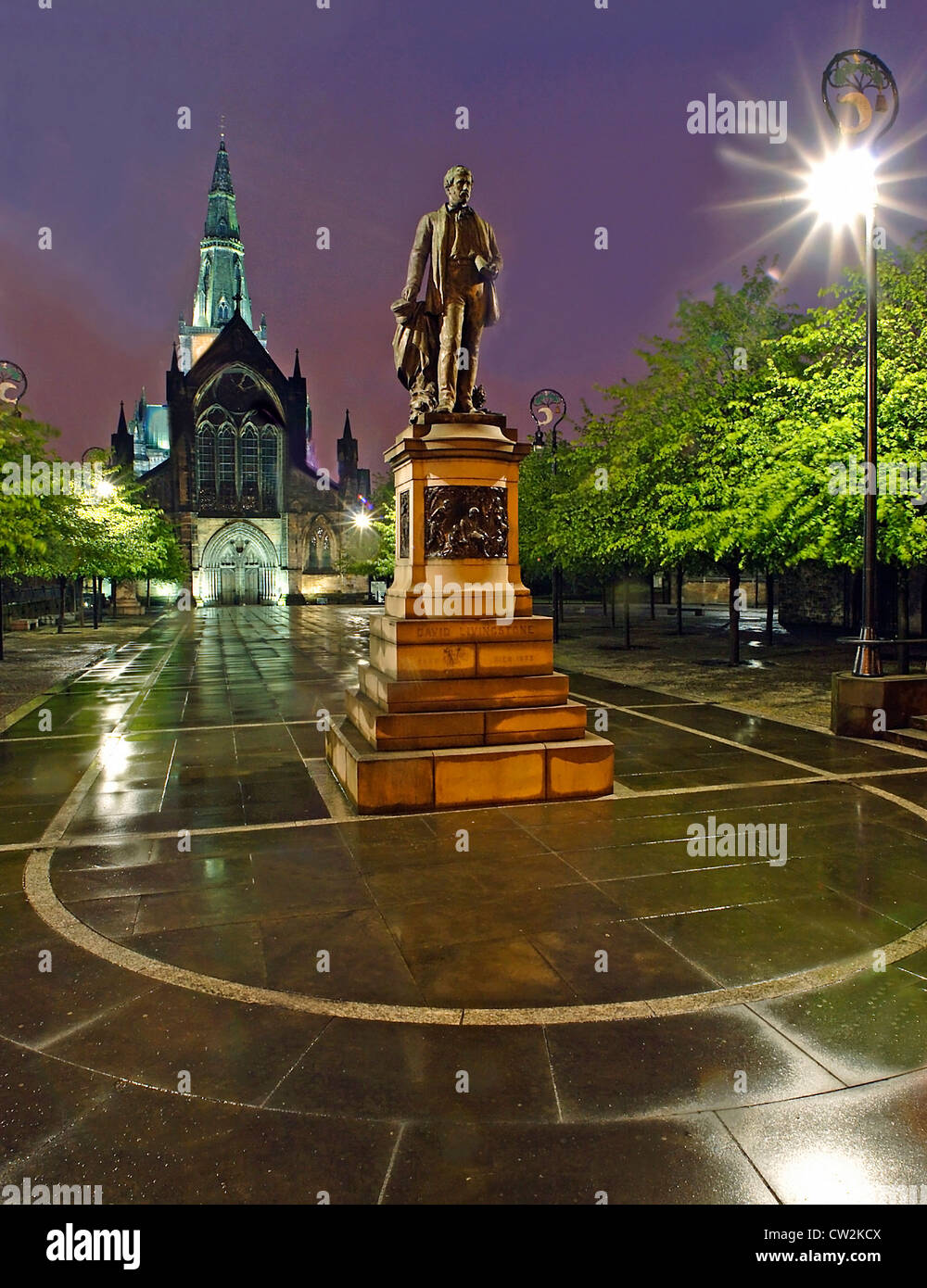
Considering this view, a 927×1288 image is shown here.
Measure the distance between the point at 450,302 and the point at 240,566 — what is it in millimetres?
70566

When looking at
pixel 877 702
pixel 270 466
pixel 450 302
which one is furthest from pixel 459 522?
pixel 270 466

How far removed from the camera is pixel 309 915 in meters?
5.33

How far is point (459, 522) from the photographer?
8.49 metres

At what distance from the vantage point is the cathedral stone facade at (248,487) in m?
74.1

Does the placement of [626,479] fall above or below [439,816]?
above

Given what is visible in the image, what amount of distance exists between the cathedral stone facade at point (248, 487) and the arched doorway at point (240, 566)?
0.27ft

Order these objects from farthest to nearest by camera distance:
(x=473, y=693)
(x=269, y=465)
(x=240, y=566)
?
(x=269, y=465), (x=240, y=566), (x=473, y=693)

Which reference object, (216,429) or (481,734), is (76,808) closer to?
(481,734)

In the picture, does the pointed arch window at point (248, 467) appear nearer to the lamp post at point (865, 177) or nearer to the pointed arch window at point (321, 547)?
the pointed arch window at point (321, 547)

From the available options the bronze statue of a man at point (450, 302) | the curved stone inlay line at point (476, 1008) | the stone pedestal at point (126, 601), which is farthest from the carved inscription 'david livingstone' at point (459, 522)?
the stone pedestal at point (126, 601)

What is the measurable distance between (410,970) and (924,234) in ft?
53.1

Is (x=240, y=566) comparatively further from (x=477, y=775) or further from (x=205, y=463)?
(x=477, y=775)
